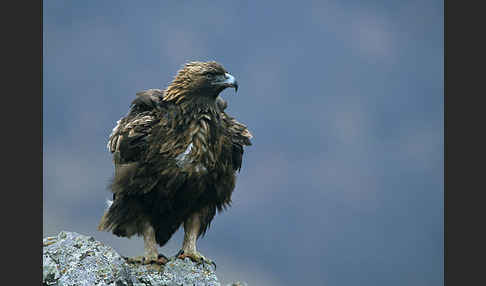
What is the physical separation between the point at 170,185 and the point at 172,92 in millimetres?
1382

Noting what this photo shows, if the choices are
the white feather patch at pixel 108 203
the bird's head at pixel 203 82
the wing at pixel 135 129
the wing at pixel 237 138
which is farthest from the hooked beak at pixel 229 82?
the white feather patch at pixel 108 203

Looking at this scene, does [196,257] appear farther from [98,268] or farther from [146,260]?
[98,268]

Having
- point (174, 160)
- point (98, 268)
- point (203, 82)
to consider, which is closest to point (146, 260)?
point (98, 268)

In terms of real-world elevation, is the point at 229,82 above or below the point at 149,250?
above

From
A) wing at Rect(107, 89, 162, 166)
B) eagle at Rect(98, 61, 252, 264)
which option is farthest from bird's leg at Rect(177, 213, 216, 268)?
wing at Rect(107, 89, 162, 166)

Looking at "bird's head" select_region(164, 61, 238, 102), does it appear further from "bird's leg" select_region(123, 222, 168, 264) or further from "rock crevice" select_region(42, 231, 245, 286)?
"rock crevice" select_region(42, 231, 245, 286)

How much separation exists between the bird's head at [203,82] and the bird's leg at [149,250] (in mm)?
1970

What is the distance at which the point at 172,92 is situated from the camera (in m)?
9.62

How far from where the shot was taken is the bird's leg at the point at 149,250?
949cm

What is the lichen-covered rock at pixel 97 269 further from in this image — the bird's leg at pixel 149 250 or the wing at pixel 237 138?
the wing at pixel 237 138

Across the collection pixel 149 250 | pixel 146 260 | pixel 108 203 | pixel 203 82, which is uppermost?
pixel 203 82

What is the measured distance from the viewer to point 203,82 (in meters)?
9.52

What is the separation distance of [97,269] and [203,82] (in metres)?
3.00

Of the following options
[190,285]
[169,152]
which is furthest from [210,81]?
[190,285]
